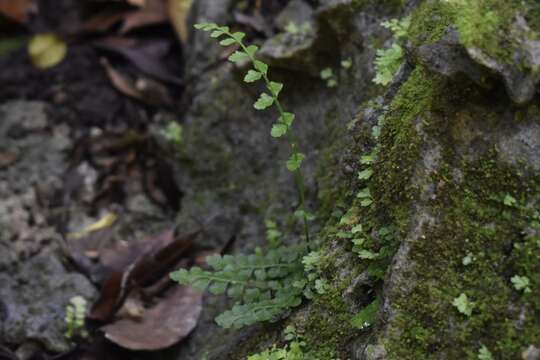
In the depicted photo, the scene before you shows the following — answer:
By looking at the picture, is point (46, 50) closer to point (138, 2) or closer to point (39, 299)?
point (138, 2)

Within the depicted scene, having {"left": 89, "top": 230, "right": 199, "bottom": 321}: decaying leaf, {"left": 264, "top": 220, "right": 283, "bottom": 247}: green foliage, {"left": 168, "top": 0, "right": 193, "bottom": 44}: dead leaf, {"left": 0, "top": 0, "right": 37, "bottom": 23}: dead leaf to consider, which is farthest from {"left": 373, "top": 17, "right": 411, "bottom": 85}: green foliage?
{"left": 0, "top": 0, "right": 37, "bottom": 23}: dead leaf

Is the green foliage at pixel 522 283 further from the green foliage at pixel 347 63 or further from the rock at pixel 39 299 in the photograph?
the rock at pixel 39 299

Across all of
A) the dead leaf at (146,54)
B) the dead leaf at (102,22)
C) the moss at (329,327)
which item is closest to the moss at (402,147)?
the moss at (329,327)

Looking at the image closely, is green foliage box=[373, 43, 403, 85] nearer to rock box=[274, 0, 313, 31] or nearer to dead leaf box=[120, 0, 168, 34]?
rock box=[274, 0, 313, 31]

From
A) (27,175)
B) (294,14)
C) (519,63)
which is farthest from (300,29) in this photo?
(27,175)

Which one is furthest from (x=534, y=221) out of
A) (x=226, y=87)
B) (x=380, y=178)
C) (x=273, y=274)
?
(x=226, y=87)
